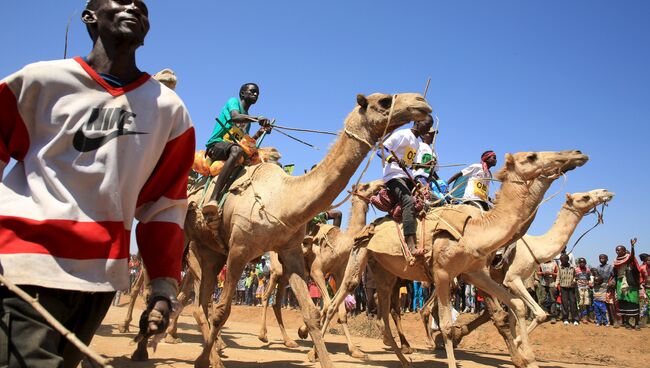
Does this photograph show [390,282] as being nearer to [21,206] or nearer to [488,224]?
[488,224]

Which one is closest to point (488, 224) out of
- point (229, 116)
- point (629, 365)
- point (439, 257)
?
point (439, 257)

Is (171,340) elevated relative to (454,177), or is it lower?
lower

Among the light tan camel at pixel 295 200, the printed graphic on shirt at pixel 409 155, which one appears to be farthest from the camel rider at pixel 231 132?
the printed graphic on shirt at pixel 409 155

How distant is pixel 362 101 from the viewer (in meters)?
6.68

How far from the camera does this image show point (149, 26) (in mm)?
2846

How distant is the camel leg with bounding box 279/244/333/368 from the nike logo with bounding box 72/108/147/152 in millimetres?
4686

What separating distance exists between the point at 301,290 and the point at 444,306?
2.38 metres

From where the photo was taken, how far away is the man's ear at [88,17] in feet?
9.21

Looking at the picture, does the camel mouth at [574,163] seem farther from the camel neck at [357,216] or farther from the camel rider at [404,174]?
the camel neck at [357,216]

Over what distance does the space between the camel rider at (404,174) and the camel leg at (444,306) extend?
0.63 metres

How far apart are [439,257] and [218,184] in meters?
3.52

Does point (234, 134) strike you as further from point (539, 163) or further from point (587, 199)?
point (587, 199)

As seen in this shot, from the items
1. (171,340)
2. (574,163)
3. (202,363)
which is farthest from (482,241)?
(171,340)

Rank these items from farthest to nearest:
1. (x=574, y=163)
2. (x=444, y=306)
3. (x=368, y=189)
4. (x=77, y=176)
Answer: (x=368, y=189) → (x=574, y=163) → (x=444, y=306) → (x=77, y=176)
